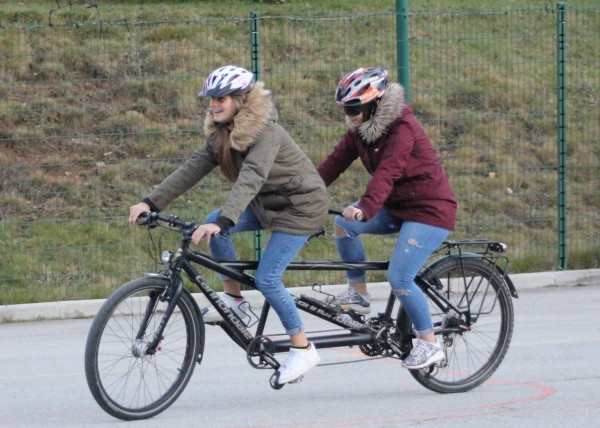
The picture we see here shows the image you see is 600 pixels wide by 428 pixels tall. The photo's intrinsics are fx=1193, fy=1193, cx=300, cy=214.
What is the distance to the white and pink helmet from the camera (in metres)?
6.62

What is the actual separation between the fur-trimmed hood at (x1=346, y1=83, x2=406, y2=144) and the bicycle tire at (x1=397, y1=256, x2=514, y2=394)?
961 millimetres

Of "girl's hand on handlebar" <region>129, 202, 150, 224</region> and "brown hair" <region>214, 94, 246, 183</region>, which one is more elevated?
"brown hair" <region>214, 94, 246, 183</region>

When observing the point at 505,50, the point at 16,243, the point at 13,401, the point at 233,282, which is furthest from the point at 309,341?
the point at 505,50

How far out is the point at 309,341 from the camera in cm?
700

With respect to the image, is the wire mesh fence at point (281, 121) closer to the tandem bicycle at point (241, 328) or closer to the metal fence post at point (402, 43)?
the metal fence post at point (402, 43)

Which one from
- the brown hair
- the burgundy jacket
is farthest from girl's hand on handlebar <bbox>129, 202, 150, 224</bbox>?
the burgundy jacket

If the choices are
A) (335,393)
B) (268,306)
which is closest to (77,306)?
(335,393)

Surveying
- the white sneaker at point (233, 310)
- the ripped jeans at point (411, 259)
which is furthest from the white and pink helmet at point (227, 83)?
the white sneaker at point (233, 310)

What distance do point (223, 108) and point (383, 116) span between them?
3.07ft

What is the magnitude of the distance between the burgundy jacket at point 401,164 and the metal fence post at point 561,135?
18.5 ft

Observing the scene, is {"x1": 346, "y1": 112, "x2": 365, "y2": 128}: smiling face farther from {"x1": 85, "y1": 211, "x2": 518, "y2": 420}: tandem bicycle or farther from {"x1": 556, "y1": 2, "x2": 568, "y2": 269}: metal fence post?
{"x1": 556, "y1": 2, "x2": 568, "y2": 269}: metal fence post

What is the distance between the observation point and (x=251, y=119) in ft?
21.8

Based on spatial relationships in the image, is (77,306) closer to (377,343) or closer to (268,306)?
(268,306)

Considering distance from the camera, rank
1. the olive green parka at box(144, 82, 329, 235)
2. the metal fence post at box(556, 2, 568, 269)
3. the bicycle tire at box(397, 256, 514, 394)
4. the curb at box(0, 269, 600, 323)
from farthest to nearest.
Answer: the metal fence post at box(556, 2, 568, 269)
the curb at box(0, 269, 600, 323)
the bicycle tire at box(397, 256, 514, 394)
the olive green parka at box(144, 82, 329, 235)
